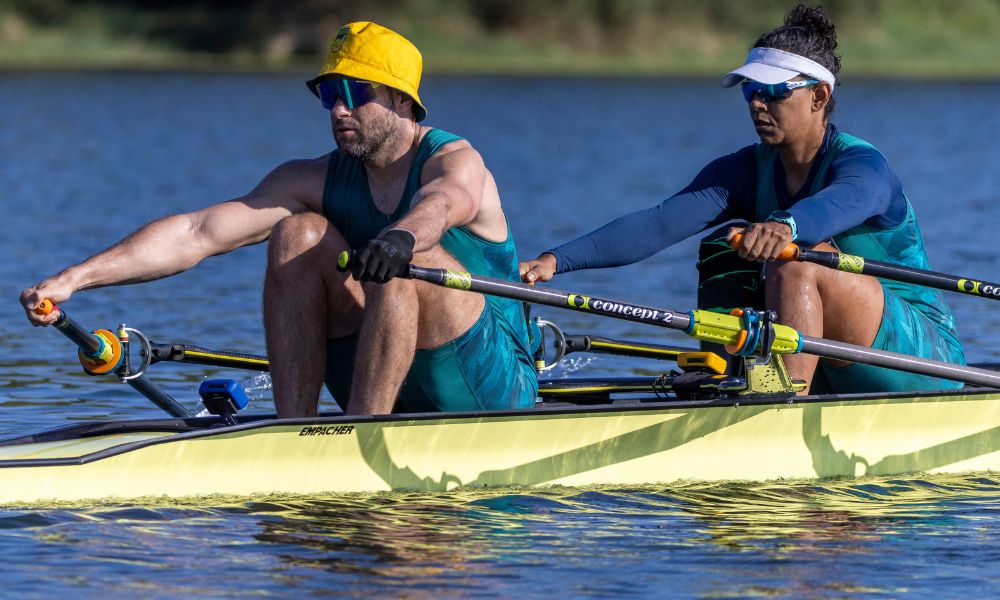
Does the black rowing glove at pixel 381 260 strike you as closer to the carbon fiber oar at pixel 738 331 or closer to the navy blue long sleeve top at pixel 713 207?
the carbon fiber oar at pixel 738 331

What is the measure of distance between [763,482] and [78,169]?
18.9 metres

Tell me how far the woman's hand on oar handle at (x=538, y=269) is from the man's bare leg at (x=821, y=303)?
92 cm

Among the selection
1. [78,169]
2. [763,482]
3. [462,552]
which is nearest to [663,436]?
[763,482]

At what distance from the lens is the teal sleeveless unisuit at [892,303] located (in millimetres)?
7520

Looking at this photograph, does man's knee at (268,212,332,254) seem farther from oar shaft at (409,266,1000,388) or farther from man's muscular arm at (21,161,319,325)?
oar shaft at (409,266,1000,388)

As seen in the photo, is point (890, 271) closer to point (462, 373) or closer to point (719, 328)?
point (719, 328)

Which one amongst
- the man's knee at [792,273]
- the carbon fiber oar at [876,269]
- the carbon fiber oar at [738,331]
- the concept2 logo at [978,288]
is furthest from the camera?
the concept2 logo at [978,288]

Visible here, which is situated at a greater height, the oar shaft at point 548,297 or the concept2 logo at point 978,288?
the concept2 logo at point 978,288

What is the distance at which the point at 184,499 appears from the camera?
661 cm

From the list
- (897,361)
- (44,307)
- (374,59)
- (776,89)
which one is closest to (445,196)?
(374,59)

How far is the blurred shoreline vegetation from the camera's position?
5288 cm

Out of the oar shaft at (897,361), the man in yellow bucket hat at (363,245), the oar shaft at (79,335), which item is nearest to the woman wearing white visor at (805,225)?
the oar shaft at (897,361)

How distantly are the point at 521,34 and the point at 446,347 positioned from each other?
48257 mm

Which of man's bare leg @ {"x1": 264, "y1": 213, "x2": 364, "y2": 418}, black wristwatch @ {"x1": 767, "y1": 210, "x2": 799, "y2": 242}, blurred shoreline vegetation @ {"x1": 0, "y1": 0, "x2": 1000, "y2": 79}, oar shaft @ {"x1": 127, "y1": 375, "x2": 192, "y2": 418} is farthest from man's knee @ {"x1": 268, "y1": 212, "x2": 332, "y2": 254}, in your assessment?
blurred shoreline vegetation @ {"x1": 0, "y1": 0, "x2": 1000, "y2": 79}
